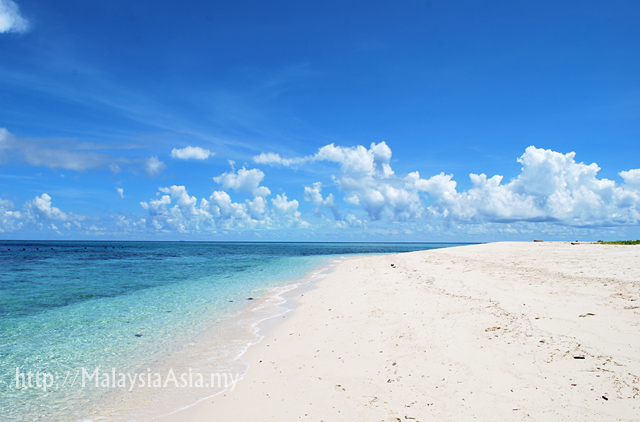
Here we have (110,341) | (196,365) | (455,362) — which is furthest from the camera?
(110,341)

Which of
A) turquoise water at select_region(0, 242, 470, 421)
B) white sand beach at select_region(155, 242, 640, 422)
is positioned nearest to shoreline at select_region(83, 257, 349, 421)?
turquoise water at select_region(0, 242, 470, 421)

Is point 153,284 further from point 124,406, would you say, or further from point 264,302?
point 124,406

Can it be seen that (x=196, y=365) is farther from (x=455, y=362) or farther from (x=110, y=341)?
(x=455, y=362)

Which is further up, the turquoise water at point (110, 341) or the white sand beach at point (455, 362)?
the white sand beach at point (455, 362)

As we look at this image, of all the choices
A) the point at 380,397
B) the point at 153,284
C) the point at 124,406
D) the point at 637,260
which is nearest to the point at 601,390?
the point at 380,397

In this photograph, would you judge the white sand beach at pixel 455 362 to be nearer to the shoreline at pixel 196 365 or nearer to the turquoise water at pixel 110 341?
the shoreline at pixel 196 365

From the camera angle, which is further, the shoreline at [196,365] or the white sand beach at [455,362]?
the shoreline at [196,365]

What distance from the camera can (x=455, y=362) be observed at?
6746 mm

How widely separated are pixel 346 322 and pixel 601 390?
22.0ft

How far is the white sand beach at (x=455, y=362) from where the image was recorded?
5219mm

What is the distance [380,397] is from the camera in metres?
5.72

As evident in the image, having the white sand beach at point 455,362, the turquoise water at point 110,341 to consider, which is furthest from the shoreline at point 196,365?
the white sand beach at point 455,362

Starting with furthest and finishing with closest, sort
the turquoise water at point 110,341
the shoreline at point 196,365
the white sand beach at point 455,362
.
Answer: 1. the turquoise water at point 110,341
2. the shoreline at point 196,365
3. the white sand beach at point 455,362

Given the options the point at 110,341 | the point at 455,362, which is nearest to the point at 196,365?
the point at 110,341
